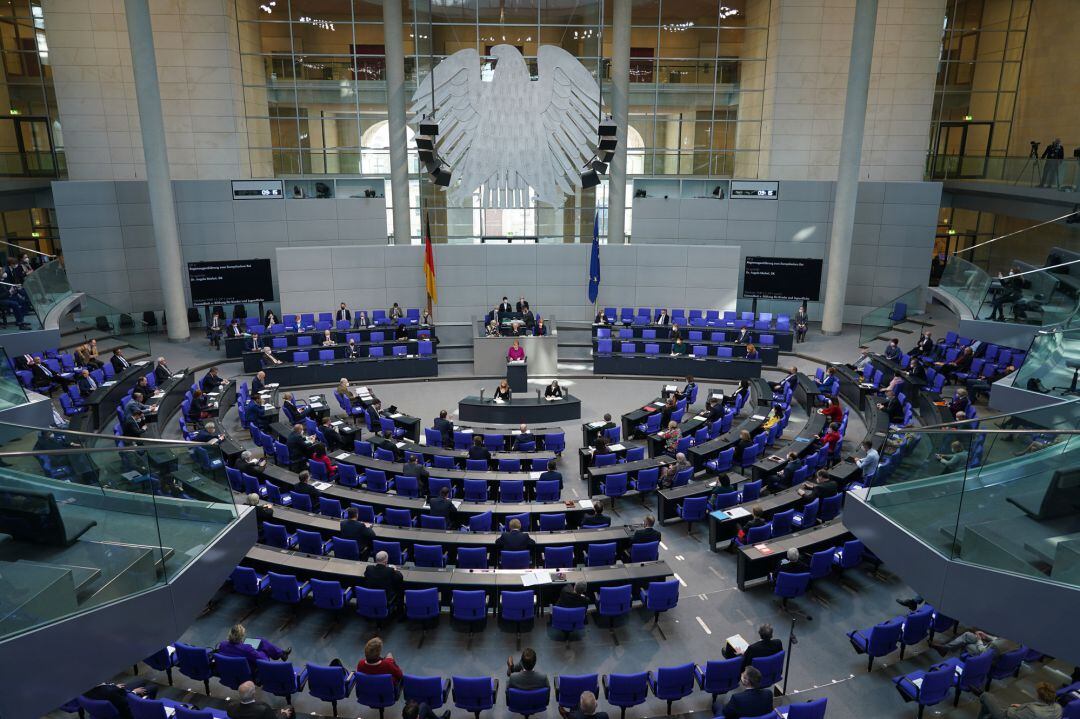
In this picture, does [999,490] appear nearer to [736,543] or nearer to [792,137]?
[736,543]

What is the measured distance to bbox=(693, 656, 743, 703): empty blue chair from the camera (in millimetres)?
7508

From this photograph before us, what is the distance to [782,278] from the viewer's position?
940 inches

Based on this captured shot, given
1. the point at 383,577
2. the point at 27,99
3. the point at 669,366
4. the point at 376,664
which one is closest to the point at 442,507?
the point at 383,577

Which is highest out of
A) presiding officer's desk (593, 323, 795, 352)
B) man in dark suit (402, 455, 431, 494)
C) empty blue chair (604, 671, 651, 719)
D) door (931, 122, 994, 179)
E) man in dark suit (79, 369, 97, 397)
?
door (931, 122, 994, 179)

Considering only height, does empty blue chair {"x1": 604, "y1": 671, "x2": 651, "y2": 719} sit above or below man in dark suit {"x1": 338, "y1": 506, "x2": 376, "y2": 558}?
below

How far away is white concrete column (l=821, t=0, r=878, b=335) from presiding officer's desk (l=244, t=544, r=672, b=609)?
16292mm

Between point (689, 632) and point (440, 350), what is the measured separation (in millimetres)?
13804

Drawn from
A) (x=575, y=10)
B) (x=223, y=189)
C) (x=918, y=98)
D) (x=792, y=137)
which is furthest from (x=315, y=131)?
(x=918, y=98)

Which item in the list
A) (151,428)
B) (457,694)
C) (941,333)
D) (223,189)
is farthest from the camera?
(223,189)

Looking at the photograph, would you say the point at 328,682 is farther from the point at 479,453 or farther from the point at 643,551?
the point at 479,453

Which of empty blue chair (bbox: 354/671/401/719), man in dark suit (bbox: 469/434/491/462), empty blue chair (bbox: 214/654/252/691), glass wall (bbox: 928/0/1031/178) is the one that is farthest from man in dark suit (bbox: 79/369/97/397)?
glass wall (bbox: 928/0/1031/178)

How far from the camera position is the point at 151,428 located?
47.4ft

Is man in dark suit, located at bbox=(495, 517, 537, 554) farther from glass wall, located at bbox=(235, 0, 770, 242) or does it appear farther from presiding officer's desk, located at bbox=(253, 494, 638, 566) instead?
glass wall, located at bbox=(235, 0, 770, 242)

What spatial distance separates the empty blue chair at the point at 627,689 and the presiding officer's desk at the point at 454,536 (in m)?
2.61
